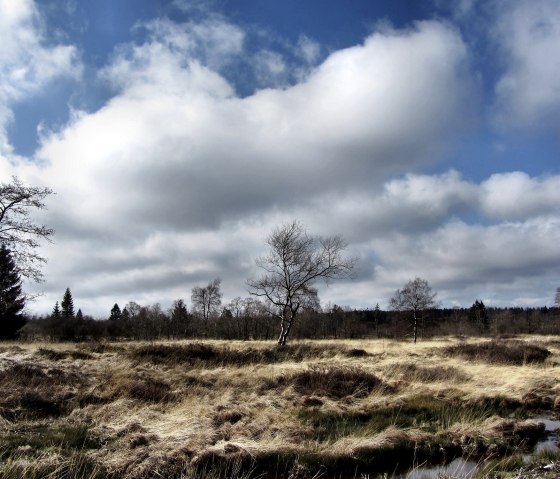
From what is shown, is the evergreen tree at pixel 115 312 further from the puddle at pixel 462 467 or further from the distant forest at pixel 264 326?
the puddle at pixel 462 467

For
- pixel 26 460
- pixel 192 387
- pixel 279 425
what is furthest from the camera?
pixel 192 387

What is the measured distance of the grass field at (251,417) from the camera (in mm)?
7281

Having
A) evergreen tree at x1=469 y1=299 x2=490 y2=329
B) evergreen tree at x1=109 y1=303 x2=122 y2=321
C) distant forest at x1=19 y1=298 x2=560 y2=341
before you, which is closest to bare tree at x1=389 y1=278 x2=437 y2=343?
distant forest at x1=19 y1=298 x2=560 y2=341

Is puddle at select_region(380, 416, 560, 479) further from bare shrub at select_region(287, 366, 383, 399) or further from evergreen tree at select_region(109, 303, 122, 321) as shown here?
evergreen tree at select_region(109, 303, 122, 321)

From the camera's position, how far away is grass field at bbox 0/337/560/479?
23.9 feet

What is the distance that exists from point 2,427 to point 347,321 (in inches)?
3336

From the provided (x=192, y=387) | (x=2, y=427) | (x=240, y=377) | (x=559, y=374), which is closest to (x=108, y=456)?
(x=2, y=427)

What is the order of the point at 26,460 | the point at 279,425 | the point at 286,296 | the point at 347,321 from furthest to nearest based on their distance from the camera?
the point at 347,321
the point at 286,296
the point at 279,425
the point at 26,460

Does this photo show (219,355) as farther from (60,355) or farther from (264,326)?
(264,326)

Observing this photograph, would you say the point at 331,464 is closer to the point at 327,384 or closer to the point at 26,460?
the point at 26,460

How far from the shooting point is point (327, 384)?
14000mm

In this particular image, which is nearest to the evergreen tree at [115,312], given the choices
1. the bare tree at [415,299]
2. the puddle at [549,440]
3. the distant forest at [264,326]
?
the distant forest at [264,326]

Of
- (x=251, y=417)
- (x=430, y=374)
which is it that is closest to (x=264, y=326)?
(x=430, y=374)

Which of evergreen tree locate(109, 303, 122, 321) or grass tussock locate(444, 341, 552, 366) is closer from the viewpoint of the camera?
grass tussock locate(444, 341, 552, 366)
